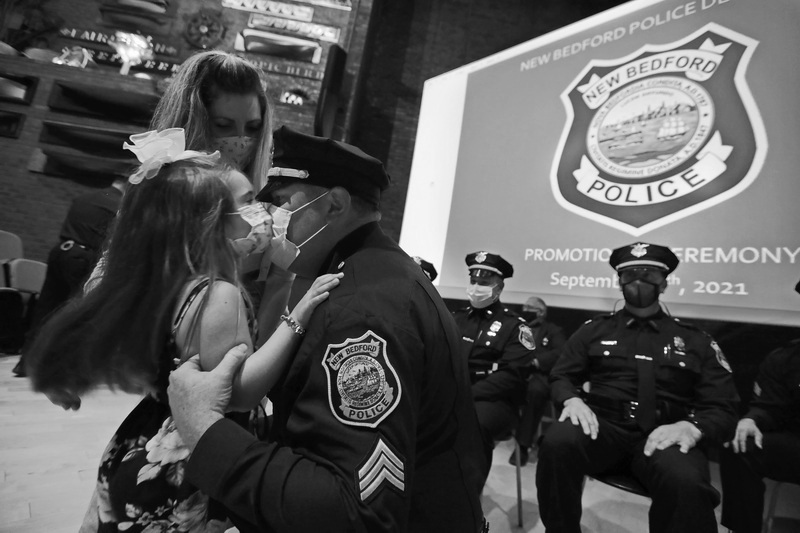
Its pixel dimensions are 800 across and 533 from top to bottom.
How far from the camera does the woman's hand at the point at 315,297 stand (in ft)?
2.51

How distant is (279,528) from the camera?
604mm

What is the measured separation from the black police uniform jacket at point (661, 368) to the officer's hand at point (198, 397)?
1.90 metres

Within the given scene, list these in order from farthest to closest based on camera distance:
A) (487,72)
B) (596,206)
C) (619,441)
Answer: (487,72) → (596,206) → (619,441)

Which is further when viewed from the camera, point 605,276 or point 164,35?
point 164,35

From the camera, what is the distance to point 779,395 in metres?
2.28

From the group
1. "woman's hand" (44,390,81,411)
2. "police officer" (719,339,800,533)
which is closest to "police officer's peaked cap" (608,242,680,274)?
"police officer" (719,339,800,533)

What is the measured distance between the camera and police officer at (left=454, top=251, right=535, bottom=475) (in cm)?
257

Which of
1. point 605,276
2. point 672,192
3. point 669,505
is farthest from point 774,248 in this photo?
point 669,505

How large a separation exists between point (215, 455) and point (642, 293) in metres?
2.30

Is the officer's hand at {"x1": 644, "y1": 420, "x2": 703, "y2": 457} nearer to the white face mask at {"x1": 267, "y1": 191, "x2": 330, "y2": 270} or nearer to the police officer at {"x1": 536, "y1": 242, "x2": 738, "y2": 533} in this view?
the police officer at {"x1": 536, "y1": 242, "x2": 738, "y2": 533}

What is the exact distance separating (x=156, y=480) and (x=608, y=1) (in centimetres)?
850

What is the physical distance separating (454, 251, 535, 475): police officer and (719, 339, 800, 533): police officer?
3.48 feet

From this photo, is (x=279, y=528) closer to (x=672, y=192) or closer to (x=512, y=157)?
(x=672, y=192)

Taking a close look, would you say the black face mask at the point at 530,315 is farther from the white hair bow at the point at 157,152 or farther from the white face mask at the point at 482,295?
the white hair bow at the point at 157,152
